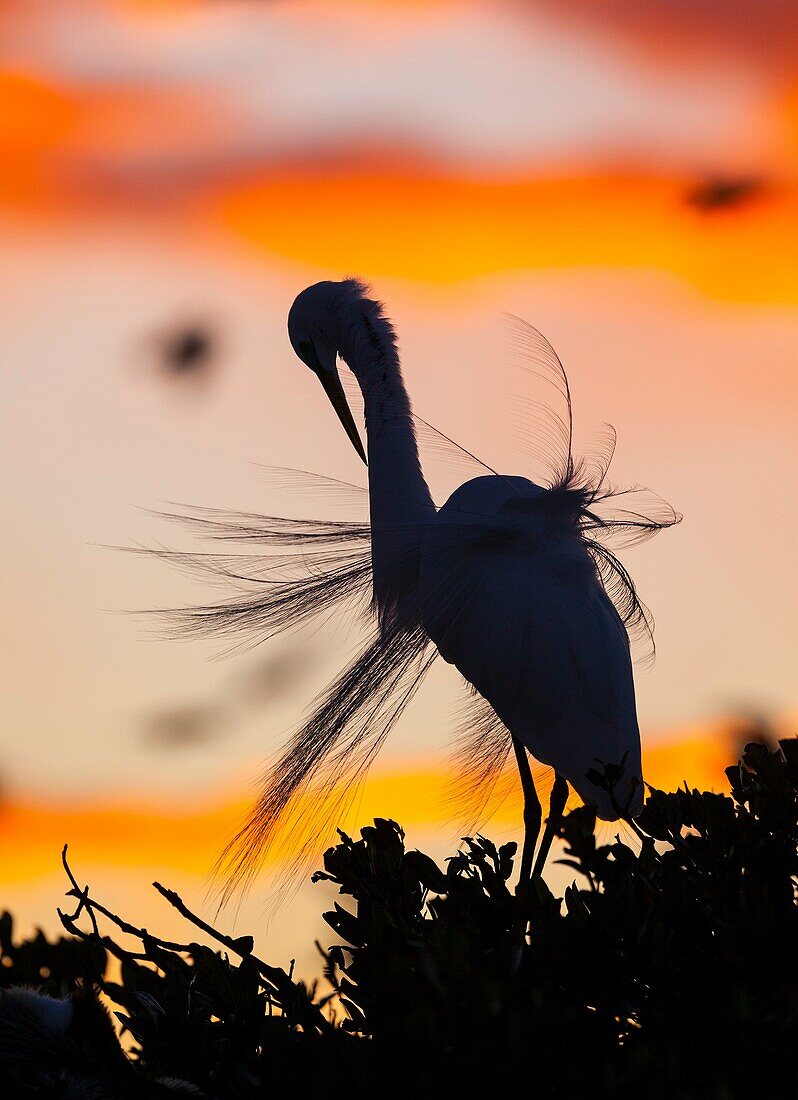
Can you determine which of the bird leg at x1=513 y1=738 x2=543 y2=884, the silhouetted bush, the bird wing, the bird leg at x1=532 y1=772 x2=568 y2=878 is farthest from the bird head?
the silhouetted bush

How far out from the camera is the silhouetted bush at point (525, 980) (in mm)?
2418

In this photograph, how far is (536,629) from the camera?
484cm

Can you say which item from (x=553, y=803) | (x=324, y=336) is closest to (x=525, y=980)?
(x=553, y=803)

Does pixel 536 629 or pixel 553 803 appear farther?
pixel 536 629

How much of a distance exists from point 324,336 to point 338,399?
1.08 ft

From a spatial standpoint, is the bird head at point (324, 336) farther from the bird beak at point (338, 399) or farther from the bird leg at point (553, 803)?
the bird leg at point (553, 803)

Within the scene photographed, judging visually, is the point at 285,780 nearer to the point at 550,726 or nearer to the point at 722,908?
the point at 550,726

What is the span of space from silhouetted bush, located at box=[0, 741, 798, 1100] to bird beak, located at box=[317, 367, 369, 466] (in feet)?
8.67

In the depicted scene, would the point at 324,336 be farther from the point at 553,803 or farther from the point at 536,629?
the point at 553,803

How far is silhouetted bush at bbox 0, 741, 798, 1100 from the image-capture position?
242cm

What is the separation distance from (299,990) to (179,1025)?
30cm

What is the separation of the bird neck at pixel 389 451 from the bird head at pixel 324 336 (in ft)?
1.05

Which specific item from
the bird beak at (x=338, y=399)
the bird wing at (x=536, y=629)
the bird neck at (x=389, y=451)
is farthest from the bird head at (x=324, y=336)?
the bird wing at (x=536, y=629)

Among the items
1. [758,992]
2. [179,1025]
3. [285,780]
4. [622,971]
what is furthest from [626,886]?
[285,780]
